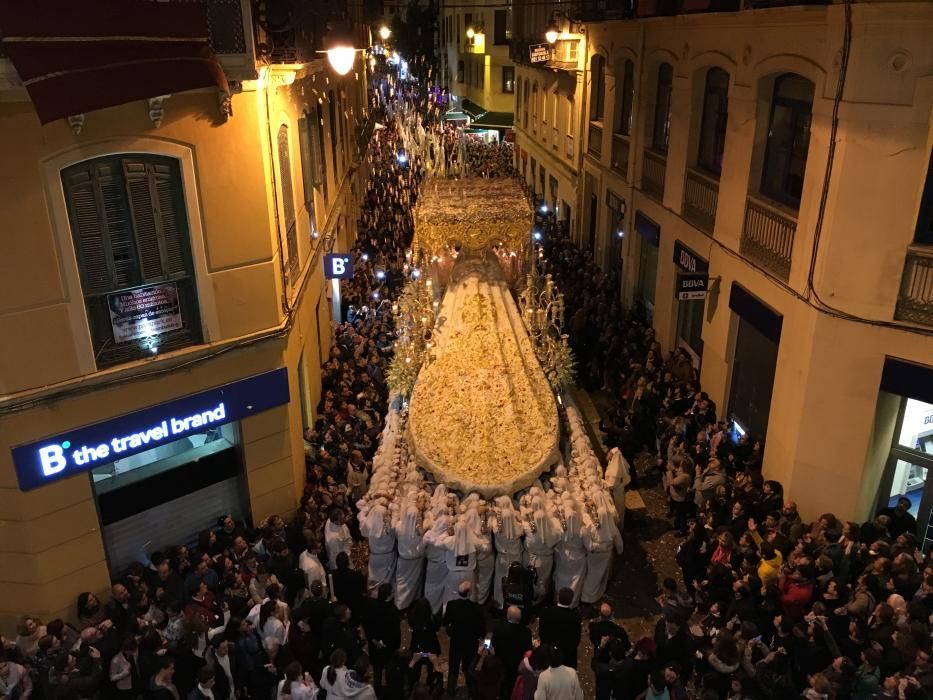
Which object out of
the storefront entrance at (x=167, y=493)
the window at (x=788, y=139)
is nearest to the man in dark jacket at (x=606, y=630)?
the storefront entrance at (x=167, y=493)

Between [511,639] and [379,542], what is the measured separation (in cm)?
216

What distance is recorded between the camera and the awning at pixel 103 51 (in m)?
6.87

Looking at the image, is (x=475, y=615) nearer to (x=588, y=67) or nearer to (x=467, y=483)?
(x=467, y=483)

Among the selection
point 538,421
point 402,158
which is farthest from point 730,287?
point 402,158

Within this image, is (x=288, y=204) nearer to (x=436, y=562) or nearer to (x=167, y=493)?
(x=167, y=493)

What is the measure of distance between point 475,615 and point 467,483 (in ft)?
6.23

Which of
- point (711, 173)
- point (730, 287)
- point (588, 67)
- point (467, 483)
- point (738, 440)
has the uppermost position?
point (588, 67)

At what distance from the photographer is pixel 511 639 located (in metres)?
7.64

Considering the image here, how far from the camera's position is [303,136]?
1393 centimetres

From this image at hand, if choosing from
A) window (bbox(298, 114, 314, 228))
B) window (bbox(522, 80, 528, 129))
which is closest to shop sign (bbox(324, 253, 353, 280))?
window (bbox(298, 114, 314, 228))

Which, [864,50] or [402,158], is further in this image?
[402,158]

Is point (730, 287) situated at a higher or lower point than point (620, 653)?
higher

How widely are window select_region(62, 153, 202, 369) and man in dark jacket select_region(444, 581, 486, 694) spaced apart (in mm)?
4459

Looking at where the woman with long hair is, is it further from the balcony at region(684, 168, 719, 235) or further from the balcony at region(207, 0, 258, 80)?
the balcony at region(684, 168, 719, 235)
